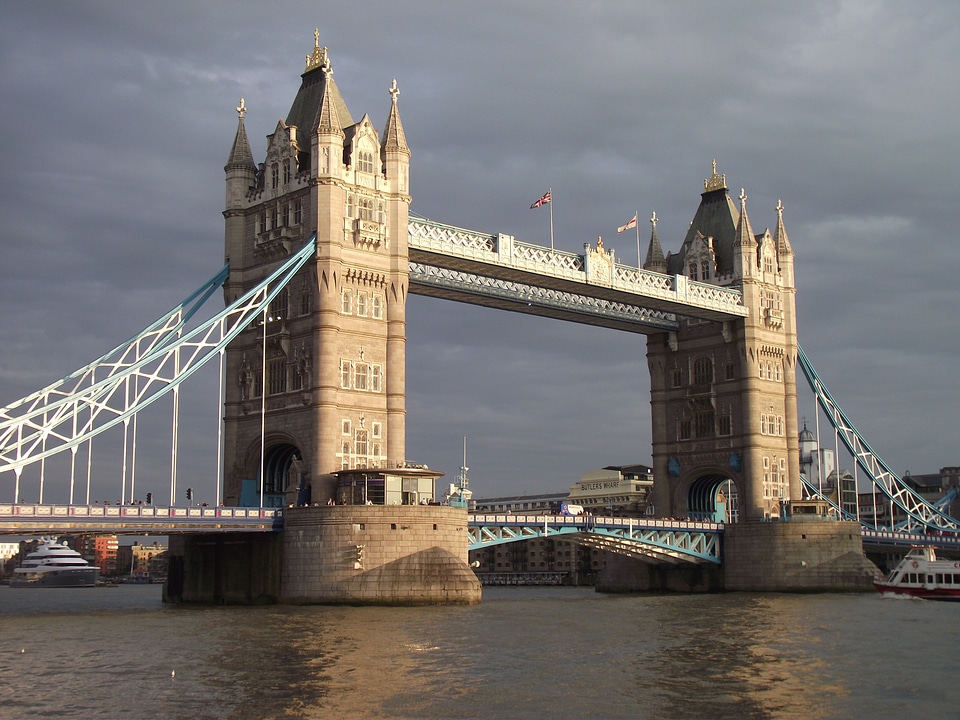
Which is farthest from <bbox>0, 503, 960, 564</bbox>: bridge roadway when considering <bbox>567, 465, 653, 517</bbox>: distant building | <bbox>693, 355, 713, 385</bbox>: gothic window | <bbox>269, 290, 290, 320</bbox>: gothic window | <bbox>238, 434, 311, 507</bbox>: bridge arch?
<bbox>567, 465, 653, 517</bbox>: distant building

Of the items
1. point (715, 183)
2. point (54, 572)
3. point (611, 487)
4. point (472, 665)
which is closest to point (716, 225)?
point (715, 183)

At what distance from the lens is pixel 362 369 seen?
71938 millimetres

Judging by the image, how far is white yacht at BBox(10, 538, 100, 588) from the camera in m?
171

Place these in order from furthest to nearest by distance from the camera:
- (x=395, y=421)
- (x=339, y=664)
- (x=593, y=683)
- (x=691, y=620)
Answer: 1. (x=395, y=421)
2. (x=691, y=620)
3. (x=339, y=664)
4. (x=593, y=683)

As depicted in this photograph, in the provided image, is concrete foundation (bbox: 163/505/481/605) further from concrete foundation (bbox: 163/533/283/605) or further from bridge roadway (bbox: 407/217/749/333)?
bridge roadway (bbox: 407/217/749/333)

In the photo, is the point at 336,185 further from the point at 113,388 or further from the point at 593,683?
the point at 593,683

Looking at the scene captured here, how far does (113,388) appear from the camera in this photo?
63.7m

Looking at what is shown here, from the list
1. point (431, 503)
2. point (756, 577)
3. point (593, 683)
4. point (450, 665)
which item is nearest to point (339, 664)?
point (450, 665)

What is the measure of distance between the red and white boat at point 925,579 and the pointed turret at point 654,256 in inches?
1336

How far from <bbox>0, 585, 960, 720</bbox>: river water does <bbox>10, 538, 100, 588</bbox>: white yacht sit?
11721cm

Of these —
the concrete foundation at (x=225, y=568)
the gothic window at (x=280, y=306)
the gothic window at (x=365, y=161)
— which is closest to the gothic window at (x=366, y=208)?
the gothic window at (x=365, y=161)

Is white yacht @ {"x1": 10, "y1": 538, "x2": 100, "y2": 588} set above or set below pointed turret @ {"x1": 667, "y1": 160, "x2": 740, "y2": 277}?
below

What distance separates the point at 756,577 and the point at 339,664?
57.9m

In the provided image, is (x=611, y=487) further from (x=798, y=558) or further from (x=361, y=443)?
(x=361, y=443)
